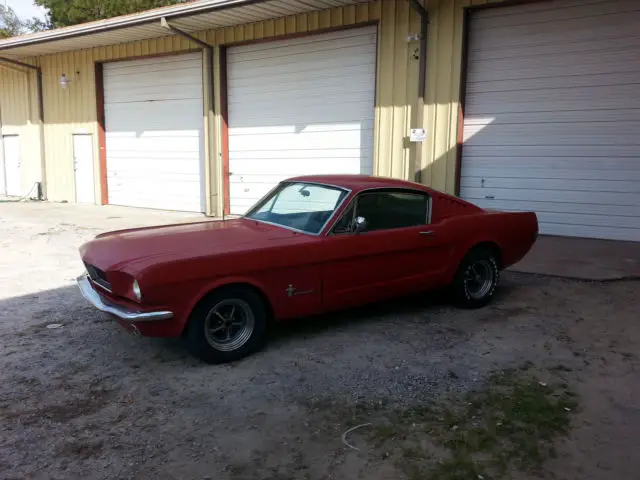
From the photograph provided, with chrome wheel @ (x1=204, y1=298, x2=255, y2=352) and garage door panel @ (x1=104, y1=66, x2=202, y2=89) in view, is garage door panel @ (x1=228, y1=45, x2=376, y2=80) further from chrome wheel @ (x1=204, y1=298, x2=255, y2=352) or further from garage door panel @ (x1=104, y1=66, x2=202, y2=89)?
chrome wheel @ (x1=204, y1=298, x2=255, y2=352)

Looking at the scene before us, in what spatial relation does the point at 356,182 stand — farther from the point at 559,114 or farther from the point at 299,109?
the point at 299,109

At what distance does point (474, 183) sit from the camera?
10258mm

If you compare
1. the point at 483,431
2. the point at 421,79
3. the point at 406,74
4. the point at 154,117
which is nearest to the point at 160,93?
the point at 154,117

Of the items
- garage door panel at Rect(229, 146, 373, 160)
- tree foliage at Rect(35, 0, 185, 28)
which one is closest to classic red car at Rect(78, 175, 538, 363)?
garage door panel at Rect(229, 146, 373, 160)

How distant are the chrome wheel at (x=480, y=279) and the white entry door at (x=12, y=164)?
17785 millimetres

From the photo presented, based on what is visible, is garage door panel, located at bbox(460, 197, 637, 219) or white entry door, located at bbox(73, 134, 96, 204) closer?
garage door panel, located at bbox(460, 197, 637, 219)

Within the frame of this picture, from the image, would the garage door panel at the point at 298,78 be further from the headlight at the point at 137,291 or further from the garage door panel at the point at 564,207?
the headlight at the point at 137,291

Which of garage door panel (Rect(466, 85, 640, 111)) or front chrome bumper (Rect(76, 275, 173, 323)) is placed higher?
garage door panel (Rect(466, 85, 640, 111))

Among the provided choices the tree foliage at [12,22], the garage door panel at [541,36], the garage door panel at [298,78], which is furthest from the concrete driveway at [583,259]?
the tree foliage at [12,22]

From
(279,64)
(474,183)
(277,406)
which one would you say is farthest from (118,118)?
(277,406)

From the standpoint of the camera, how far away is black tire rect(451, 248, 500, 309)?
18.4ft

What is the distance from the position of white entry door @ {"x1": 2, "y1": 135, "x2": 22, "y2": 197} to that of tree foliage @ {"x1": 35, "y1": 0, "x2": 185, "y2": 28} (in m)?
12.1

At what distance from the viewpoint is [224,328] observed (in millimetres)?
4277

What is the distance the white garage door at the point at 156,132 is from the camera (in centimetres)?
1412
